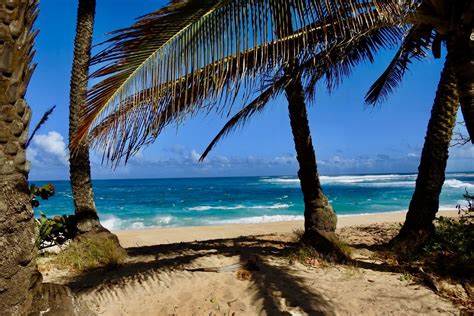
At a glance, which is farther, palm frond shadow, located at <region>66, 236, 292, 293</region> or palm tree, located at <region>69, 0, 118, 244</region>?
palm tree, located at <region>69, 0, 118, 244</region>

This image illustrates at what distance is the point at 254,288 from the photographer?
4.60 meters

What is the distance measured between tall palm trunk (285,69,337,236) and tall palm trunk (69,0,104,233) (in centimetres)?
369

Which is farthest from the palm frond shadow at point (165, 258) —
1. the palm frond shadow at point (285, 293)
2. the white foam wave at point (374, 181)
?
the white foam wave at point (374, 181)

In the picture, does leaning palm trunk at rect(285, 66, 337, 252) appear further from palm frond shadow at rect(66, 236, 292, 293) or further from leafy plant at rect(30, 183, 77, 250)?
leafy plant at rect(30, 183, 77, 250)

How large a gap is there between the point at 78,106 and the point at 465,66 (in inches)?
228

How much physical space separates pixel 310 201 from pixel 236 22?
4258 mm

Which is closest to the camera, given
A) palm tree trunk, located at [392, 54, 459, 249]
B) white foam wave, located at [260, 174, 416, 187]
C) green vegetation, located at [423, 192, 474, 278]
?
green vegetation, located at [423, 192, 474, 278]

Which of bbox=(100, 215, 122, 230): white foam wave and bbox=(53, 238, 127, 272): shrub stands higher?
bbox=(53, 238, 127, 272): shrub

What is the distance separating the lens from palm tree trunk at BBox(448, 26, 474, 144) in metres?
3.58

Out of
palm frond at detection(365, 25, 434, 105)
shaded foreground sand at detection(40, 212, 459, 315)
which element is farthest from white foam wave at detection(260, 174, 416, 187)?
shaded foreground sand at detection(40, 212, 459, 315)

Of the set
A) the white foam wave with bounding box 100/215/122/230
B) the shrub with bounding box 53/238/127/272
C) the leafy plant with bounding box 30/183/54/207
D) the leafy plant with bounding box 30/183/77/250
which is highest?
the leafy plant with bounding box 30/183/54/207

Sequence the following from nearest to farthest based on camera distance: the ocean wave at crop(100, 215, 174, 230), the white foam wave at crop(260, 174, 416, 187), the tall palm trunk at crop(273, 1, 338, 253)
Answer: the tall palm trunk at crop(273, 1, 338, 253)
the ocean wave at crop(100, 215, 174, 230)
the white foam wave at crop(260, 174, 416, 187)

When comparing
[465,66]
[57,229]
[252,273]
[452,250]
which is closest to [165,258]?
[252,273]

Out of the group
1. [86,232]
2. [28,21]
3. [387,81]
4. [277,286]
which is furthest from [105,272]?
[387,81]
